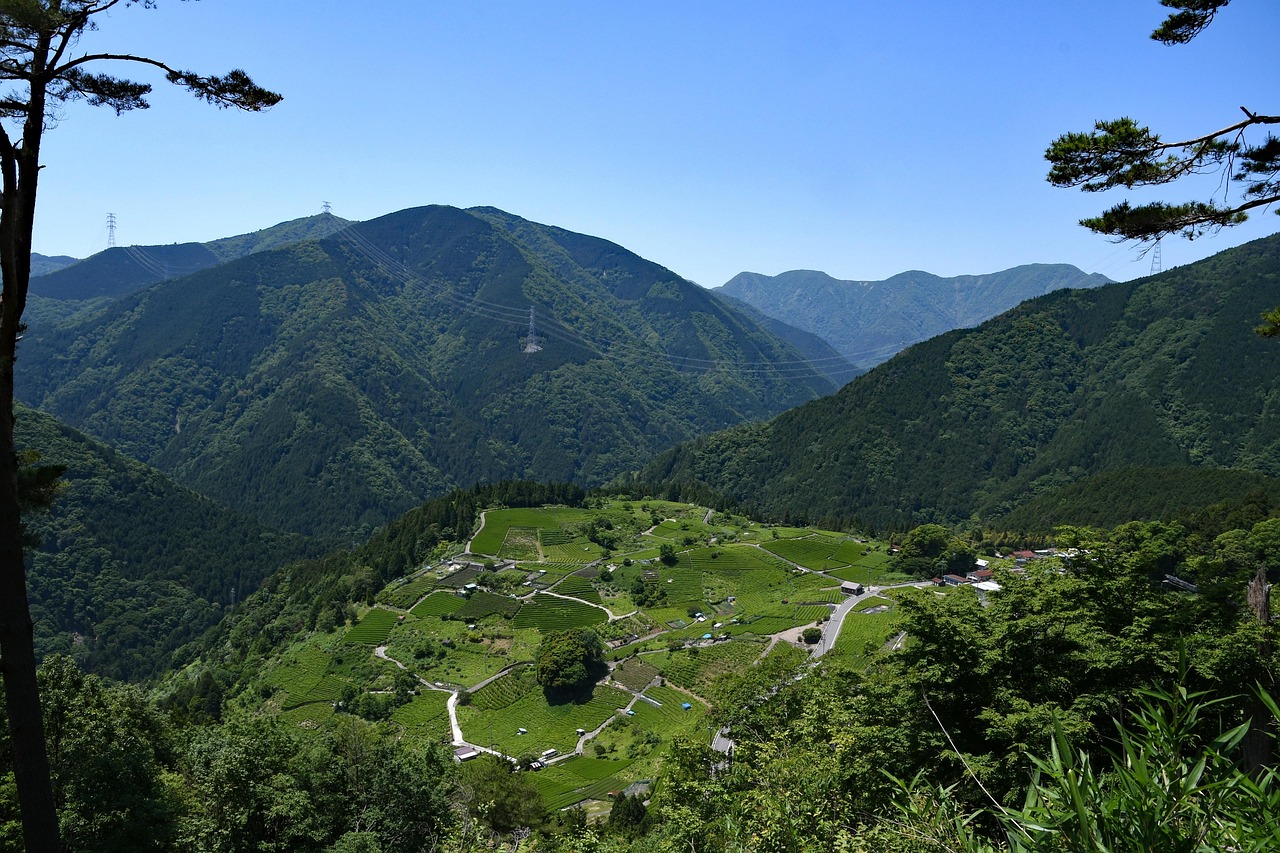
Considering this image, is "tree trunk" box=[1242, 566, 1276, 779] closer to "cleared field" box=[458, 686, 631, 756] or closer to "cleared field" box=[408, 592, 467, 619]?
"cleared field" box=[458, 686, 631, 756]

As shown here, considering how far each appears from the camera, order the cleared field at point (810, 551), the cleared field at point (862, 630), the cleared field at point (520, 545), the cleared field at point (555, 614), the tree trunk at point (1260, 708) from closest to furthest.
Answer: the tree trunk at point (1260, 708)
the cleared field at point (862, 630)
the cleared field at point (555, 614)
the cleared field at point (520, 545)
the cleared field at point (810, 551)

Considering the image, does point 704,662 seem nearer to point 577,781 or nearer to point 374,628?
point 577,781

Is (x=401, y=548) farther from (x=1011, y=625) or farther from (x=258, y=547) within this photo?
(x=1011, y=625)

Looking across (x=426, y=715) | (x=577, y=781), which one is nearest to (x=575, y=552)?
(x=426, y=715)

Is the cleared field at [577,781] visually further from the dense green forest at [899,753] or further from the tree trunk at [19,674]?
the tree trunk at [19,674]

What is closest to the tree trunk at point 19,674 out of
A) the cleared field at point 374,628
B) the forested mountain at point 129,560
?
the cleared field at point 374,628
